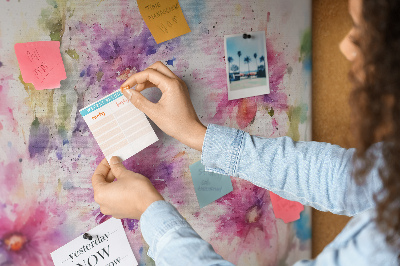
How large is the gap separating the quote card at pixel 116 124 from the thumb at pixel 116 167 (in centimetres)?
1

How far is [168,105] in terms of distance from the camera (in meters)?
0.70

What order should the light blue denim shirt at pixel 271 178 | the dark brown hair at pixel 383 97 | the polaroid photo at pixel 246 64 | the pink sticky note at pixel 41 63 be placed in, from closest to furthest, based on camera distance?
1. the dark brown hair at pixel 383 97
2. the light blue denim shirt at pixel 271 178
3. the pink sticky note at pixel 41 63
4. the polaroid photo at pixel 246 64

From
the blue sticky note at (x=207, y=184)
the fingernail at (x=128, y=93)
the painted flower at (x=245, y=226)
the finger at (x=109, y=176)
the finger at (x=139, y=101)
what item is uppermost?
the fingernail at (x=128, y=93)

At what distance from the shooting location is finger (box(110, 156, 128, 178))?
0.70 metres

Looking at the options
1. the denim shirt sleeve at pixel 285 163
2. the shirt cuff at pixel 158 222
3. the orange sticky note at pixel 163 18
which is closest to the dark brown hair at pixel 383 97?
the denim shirt sleeve at pixel 285 163

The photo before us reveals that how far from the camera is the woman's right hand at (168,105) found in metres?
0.69

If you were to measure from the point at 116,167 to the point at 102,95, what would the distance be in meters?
0.16

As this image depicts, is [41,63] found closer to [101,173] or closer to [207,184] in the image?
[101,173]

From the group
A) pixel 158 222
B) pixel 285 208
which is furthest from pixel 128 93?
pixel 285 208

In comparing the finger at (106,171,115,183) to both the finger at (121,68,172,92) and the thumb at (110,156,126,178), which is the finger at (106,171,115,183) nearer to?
the thumb at (110,156,126,178)

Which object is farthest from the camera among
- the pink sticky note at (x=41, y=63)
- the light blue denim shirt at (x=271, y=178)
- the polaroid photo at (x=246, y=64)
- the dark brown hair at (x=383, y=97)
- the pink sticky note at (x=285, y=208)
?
the pink sticky note at (x=285, y=208)

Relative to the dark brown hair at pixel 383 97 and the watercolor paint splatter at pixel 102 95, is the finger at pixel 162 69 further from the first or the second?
the dark brown hair at pixel 383 97

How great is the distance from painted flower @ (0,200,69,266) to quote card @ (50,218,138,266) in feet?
0.07

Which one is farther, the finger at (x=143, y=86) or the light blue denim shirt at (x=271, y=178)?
the finger at (x=143, y=86)
